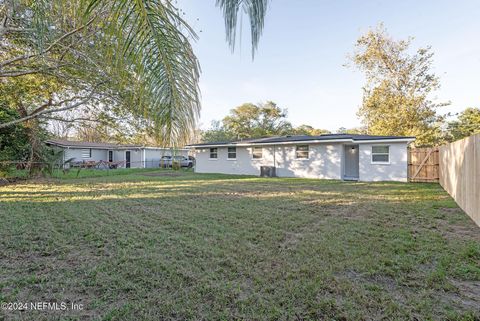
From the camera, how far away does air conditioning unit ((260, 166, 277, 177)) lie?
1567 cm

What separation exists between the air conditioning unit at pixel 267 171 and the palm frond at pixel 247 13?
14.7 meters

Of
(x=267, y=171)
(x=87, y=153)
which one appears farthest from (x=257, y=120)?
(x=87, y=153)

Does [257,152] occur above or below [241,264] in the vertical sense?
above

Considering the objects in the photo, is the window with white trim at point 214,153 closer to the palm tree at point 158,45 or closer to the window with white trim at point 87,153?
the window with white trim at point 87,153

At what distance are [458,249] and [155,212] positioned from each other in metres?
5.83

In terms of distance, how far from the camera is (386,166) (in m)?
12.8

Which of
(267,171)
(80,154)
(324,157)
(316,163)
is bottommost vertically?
(267,171)

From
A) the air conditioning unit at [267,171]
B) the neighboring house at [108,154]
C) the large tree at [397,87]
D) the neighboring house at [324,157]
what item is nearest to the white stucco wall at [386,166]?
the neighboring house at [324,157]

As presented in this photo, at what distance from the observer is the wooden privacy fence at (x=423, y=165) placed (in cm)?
1200

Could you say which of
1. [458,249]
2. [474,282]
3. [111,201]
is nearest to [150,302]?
[474,282]

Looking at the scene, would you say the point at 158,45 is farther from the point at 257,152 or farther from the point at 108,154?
the point at 108,154

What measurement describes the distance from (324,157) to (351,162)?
1.66m

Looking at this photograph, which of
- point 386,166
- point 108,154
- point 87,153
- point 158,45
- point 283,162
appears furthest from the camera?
point 108,154

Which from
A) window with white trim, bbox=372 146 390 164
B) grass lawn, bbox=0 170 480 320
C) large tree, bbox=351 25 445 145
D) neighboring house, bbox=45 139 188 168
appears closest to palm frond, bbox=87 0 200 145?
grass lawn, bbox=0 170 480 320
